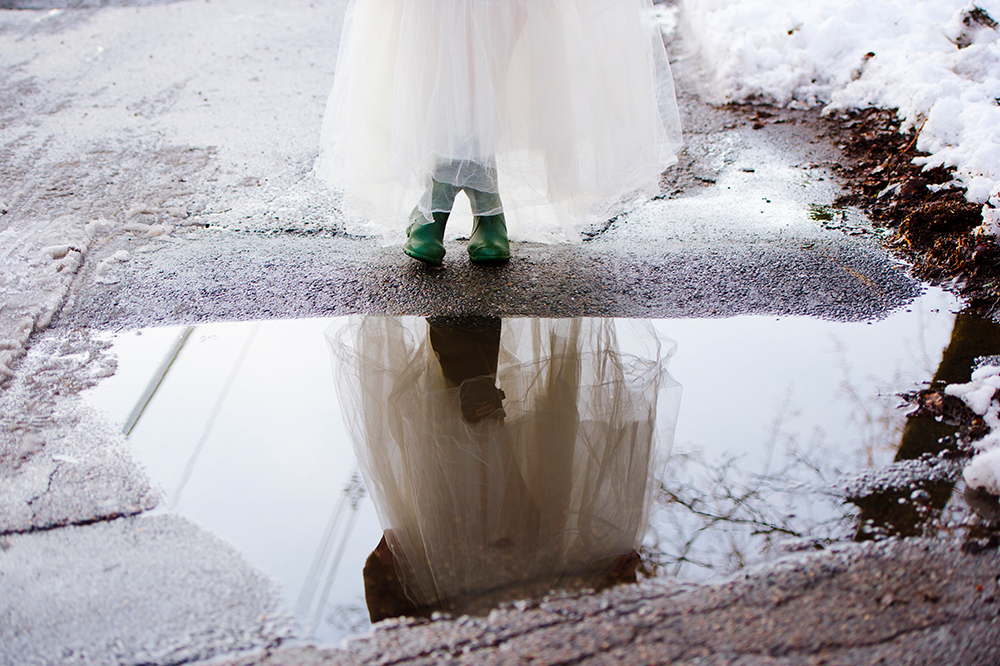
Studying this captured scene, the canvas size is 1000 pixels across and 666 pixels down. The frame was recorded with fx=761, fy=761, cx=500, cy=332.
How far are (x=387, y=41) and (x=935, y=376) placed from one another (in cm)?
229

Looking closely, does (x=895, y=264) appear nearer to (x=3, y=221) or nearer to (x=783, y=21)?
(x=783, y=21)

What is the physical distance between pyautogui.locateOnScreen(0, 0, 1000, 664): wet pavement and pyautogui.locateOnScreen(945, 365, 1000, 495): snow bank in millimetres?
91

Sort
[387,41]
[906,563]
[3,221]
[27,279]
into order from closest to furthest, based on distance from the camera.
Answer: [906,563] → [387,41] → [27,279] → [3,221]

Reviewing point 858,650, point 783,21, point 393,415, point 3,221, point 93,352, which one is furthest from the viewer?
point 783,21

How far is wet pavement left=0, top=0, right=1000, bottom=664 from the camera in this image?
1701mm

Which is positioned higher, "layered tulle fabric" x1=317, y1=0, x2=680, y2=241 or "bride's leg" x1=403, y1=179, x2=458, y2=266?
"layered tulle fabric" x1=317, y1=0, x2=680, y2=241

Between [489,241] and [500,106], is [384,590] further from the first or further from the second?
[500,106]

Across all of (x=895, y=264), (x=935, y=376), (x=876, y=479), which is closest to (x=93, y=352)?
(x=876, y=479)

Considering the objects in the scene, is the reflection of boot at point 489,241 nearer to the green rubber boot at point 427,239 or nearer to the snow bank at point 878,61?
the green rubber boot at point 427,239

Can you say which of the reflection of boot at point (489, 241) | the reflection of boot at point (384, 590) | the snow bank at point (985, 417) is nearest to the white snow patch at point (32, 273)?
the reflection of boot at point (384, 590)

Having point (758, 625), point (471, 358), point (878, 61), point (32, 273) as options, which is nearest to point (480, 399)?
point (471, 358)

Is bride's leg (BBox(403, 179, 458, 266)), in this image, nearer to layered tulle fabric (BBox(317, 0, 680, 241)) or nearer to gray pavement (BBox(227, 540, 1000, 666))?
layered tulle fabric (BBox(317, 0, 680, 241))

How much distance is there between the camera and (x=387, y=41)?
2.91 meters

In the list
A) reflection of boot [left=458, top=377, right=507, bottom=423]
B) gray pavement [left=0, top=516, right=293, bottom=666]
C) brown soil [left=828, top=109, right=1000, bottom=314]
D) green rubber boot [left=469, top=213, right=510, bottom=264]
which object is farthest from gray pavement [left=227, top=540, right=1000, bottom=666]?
green rubber boot [left=469, top=213, right=510, bottom=264]
